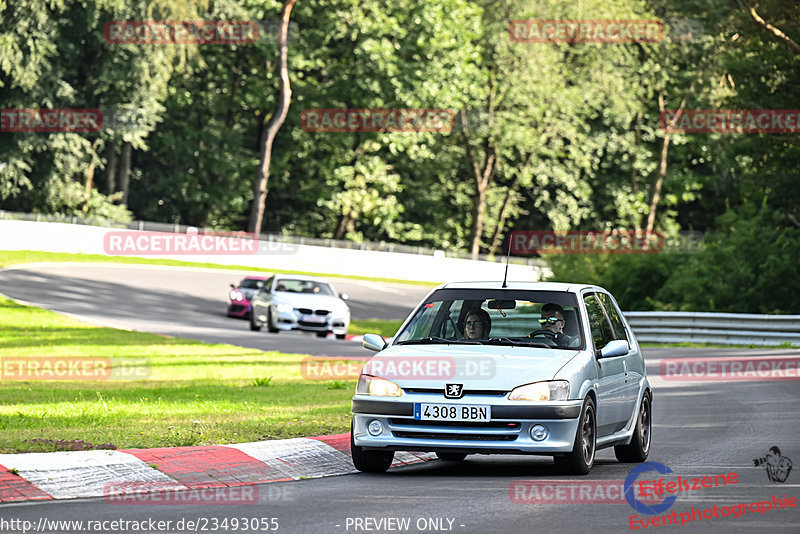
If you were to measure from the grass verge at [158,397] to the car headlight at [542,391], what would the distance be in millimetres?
2718

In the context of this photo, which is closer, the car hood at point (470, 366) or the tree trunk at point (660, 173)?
the car hood at point (470, 366)

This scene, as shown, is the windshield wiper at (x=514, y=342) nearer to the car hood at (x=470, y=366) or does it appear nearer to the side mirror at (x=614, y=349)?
the car hood at (x=470, y=366)

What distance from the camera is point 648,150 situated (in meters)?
74.4

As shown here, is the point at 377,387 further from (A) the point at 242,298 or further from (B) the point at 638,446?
(A) the point at 242,298

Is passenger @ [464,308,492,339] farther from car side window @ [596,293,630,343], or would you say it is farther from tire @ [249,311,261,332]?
tire @ [249,311,261,332]

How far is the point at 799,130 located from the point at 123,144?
126ft

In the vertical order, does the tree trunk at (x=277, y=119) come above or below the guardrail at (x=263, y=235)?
above

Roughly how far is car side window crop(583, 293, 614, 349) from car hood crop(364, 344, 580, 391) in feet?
2.52

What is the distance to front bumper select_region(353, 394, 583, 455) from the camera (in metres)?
10.0

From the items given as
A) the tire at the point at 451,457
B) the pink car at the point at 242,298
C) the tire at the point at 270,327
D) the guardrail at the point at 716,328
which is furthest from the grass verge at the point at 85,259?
the tire at the point at 451,457

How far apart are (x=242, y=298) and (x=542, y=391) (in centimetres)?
2952

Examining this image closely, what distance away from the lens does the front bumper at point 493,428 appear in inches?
395

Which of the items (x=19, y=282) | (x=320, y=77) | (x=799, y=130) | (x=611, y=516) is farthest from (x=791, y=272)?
(x=320, y=77)

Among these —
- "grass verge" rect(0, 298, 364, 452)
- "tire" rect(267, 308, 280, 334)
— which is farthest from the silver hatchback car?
"tire" rect(267, 308, 280, 334)
